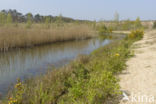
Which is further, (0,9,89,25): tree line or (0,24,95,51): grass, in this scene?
(0,9,89,25): tree line

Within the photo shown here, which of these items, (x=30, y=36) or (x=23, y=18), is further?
(x=23, y=18)

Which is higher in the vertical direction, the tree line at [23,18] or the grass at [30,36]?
the tree line at [23,18]

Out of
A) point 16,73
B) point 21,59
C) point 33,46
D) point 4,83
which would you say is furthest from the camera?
point 33,46

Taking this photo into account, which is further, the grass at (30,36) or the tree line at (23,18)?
the tree line at (23,18)

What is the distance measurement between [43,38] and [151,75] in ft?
29.5

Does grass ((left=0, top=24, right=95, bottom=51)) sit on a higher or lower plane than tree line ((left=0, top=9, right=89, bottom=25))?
lower

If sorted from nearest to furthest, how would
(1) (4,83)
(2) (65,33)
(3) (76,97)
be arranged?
1. (3) (76,97)
2. (1) (4,83)
3. (2) (65,33)

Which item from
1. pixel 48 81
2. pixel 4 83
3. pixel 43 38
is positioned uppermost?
pixel 43 38

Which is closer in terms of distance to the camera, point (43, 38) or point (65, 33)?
point (43, 38)

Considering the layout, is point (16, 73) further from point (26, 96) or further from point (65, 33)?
point (65, 33)

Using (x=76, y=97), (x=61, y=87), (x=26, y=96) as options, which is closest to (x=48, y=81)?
(x=61, y=87)

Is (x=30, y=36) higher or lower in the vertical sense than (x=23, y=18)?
lower

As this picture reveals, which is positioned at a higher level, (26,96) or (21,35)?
(21,35)

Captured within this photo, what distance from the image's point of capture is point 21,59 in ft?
23.2
